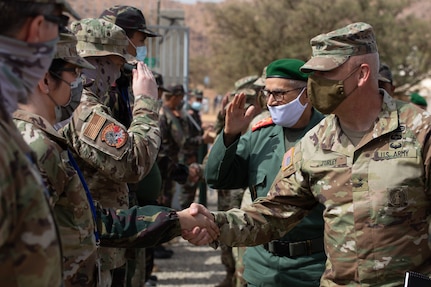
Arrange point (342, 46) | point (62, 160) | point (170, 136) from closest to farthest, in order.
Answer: point (62, 160) → point (342, 46) → point (170, 136)

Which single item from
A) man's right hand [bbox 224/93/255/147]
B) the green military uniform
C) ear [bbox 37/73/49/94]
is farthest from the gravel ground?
ear [bbox 37/73/49/94]

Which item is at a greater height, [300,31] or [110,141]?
[300,31]

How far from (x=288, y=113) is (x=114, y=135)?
1.27m

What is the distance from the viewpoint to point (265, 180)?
3.98m

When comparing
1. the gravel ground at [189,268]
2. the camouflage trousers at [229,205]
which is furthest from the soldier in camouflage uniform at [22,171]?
the gravel ground at [189,268]

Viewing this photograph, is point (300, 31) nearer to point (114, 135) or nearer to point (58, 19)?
point (114, 135)

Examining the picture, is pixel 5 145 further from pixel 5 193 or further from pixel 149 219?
pixel 149 219

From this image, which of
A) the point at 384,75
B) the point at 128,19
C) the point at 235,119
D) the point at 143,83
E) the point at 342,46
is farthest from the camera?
the point at 384,75

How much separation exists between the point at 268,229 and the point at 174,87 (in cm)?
578

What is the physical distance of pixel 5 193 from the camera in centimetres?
157

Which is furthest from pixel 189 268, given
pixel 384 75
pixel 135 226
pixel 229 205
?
pixel 135 226

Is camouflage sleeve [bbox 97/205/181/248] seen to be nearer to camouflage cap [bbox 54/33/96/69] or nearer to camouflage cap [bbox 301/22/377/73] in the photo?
camouflage cap [bbox 54/33/96/69]

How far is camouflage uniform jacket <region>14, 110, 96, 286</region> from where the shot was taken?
7.36ft

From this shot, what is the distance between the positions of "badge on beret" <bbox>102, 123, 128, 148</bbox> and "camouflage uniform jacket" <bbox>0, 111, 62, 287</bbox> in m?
1.44
